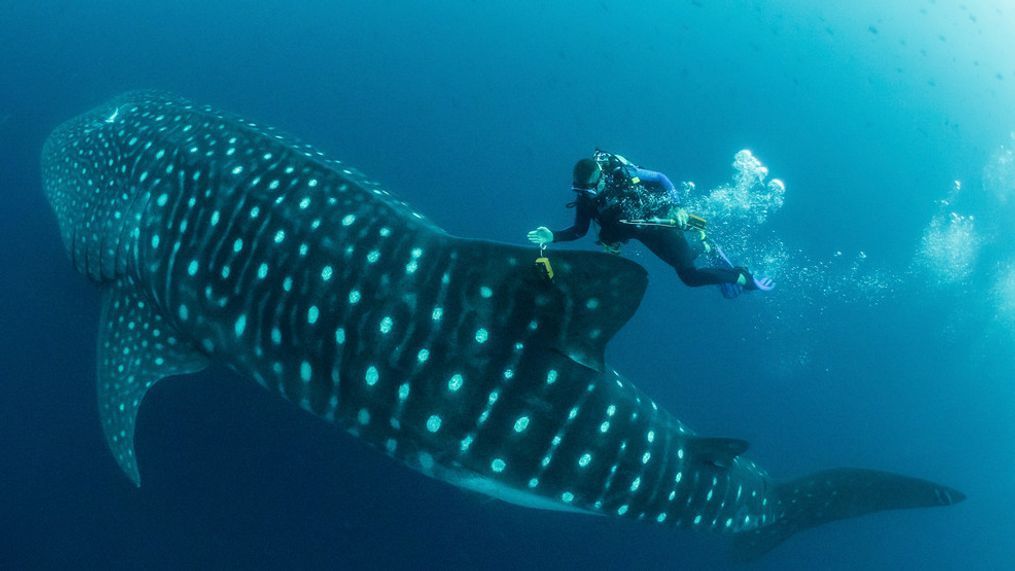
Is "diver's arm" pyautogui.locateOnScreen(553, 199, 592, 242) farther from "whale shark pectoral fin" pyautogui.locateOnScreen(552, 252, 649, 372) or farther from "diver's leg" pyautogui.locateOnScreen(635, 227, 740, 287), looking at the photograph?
"whale shark pectoral fin" pyautogui.locateOnScreen(552, 252, 649, 372)

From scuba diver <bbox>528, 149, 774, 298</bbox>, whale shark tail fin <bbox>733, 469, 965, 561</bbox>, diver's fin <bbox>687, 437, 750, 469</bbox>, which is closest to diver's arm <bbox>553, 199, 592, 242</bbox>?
scuba diver <bbox>528, 149, 774, 298</bbox>

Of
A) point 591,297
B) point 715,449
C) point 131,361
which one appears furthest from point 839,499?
point 131,361

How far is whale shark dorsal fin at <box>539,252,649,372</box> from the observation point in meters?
2.87

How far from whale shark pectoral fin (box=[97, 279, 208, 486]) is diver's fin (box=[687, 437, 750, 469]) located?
11.0 feet

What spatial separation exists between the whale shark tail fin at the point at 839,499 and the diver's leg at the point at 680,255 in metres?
2.17

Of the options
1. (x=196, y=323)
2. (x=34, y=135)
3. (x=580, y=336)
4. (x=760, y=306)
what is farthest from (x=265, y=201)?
(x=760, y=306)

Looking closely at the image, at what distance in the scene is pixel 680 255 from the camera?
20.3 feet

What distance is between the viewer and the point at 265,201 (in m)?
3.46

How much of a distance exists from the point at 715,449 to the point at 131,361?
4061mm

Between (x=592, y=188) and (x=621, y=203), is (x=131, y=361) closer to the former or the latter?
(x=592, y=188)

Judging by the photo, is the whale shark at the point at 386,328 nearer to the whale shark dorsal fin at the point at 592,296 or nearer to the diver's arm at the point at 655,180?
the whale shark dorsal fin at the point at 592,296

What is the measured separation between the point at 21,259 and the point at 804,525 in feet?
26.0

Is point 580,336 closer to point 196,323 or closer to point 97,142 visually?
point 196,323

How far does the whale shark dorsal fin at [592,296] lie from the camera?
287cm
